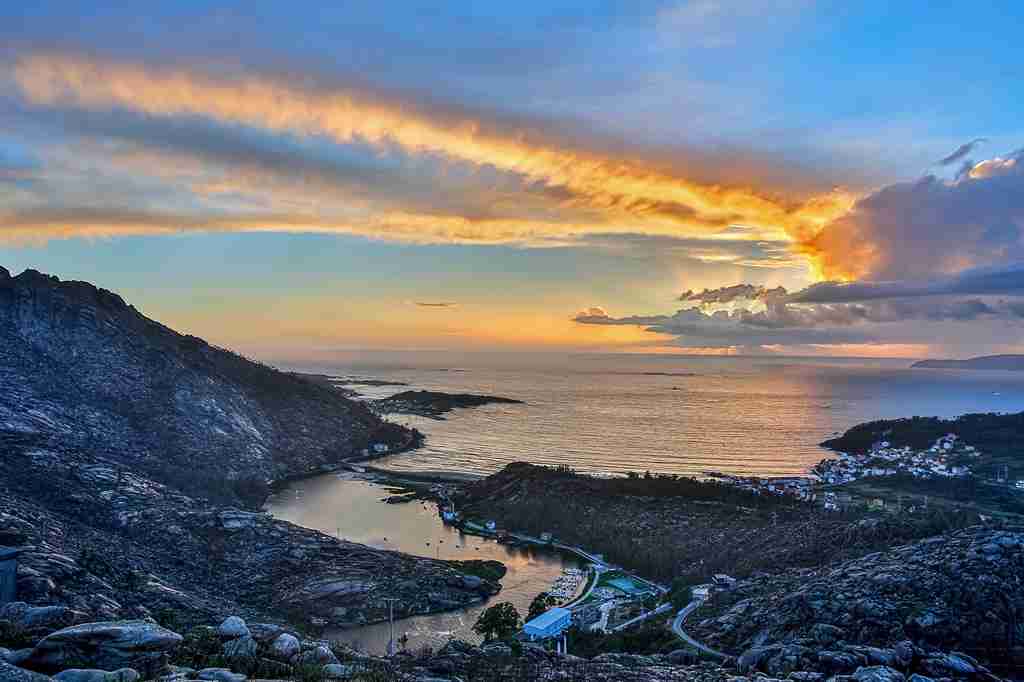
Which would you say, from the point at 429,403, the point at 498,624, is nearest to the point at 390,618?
the point at 498,624

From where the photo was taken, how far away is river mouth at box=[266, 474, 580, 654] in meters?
31.1

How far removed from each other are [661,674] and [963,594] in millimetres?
13062

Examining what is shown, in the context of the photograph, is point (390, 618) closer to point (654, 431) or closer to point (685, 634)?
point (685, 634)

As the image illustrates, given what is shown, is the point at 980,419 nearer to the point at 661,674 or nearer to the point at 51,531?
the point at 661,674

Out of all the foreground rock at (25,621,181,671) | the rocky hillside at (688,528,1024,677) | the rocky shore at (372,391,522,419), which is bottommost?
the rocky shore at (372,391,522,419)

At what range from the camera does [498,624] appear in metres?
29.8

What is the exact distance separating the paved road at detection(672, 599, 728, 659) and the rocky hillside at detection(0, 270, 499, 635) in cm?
1230

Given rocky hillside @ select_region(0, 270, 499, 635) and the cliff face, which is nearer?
rocky hillside @ select_region(0, 270, 499, 635)

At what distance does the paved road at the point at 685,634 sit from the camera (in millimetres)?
22828

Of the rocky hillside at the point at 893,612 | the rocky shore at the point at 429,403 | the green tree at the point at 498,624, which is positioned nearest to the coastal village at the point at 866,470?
the rocky hillside at the point at 893,612

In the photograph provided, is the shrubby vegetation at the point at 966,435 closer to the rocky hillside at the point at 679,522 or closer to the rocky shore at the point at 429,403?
the rocky hillside at the point at 679,522

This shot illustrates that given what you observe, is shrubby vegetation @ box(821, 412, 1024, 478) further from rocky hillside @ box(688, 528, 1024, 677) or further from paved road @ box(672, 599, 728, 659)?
paved road @ box(672, 599, 728, 659)

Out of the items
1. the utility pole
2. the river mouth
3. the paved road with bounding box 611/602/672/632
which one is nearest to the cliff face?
the river mouth

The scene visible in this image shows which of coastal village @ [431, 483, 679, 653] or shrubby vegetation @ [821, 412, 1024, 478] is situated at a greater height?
shrubby vegetation @ [821, 412, 1024, 478]
